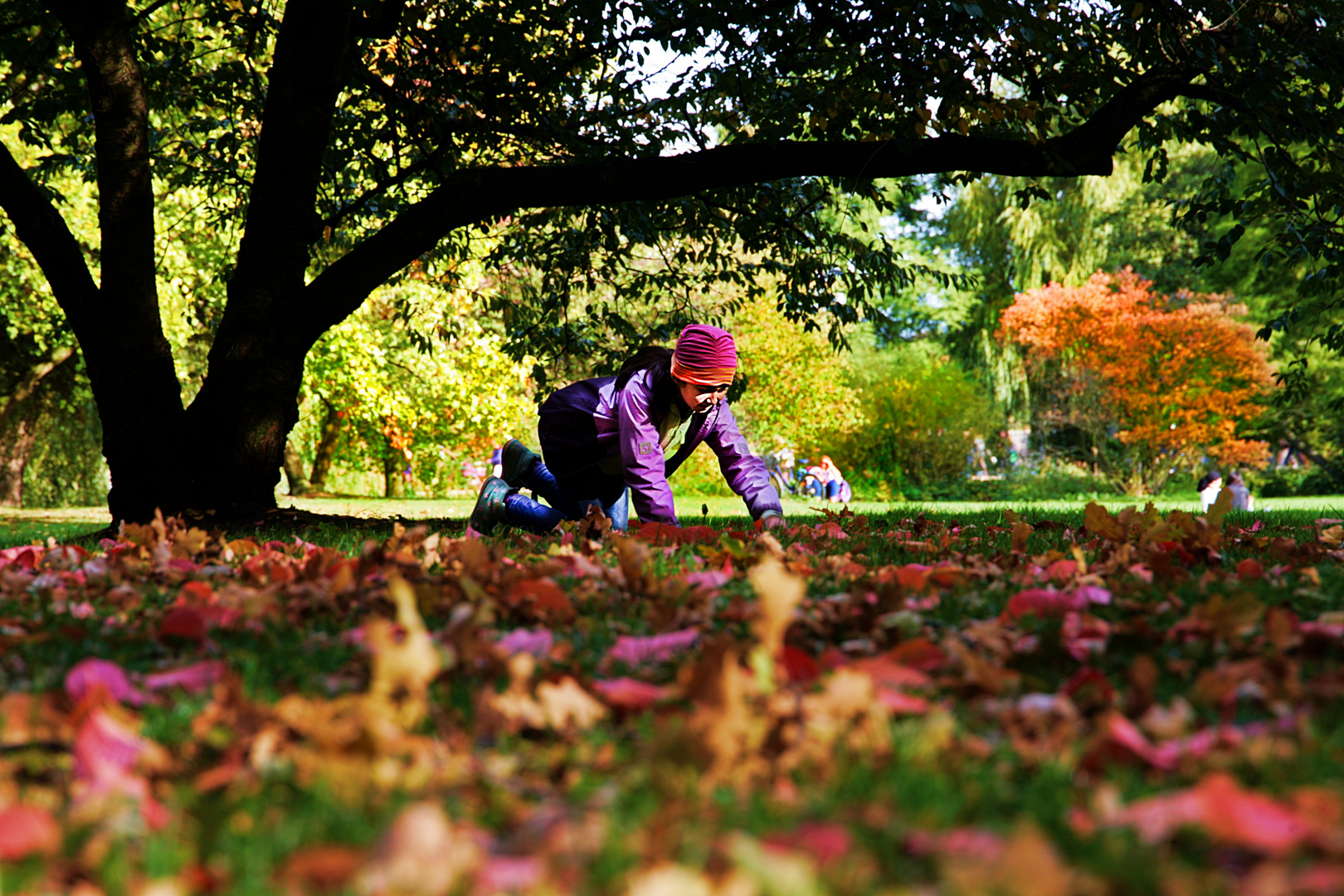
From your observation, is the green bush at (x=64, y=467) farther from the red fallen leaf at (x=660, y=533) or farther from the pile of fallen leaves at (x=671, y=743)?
the pile of fallen leaves at (x=671, y=743)

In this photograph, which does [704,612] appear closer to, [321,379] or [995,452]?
[321,379]

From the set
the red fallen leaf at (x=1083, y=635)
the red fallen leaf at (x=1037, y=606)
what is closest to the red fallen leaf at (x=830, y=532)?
the red fallen leaf at (x=1037, y=606)

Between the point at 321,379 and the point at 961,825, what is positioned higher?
the point at 321,379

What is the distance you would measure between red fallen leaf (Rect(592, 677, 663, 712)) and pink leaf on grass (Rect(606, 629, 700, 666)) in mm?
301

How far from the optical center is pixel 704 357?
4594 mm

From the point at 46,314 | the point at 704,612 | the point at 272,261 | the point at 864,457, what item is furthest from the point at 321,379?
the point at 704,612

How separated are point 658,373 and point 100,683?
3.52 meters

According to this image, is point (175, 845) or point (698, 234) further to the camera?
point (698, 234)

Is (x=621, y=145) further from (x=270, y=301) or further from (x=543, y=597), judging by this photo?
(x=543, y=597)

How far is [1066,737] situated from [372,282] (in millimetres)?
5690

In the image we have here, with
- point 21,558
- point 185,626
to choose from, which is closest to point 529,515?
point 21,558

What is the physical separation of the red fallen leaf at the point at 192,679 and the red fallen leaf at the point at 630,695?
0.64 m

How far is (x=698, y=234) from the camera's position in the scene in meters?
8.52

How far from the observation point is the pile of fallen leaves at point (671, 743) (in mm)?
979
